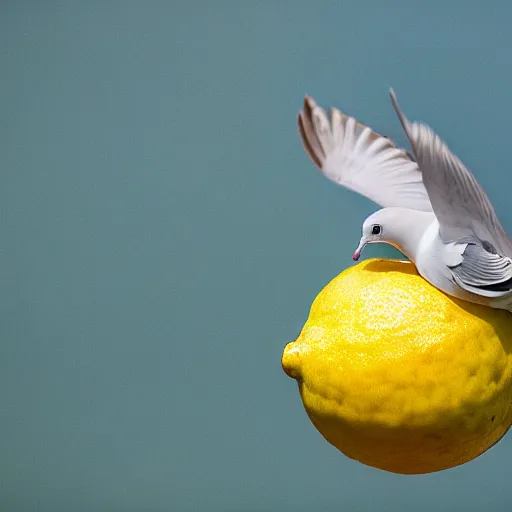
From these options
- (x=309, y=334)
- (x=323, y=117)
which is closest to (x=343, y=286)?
(x=309, y=334)

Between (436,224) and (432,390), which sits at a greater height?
(436,224)

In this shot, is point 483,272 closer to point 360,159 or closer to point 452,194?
point 452,194

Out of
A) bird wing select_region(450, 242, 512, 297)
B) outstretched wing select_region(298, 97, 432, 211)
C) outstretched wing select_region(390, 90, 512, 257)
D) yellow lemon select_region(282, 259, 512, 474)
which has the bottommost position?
yellow lemon select_region(282, 259, 512, 474)

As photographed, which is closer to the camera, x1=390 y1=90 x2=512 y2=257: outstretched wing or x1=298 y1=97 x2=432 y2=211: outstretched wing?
x1=390 y1=90 x2=512 y2=257: outstretched wing

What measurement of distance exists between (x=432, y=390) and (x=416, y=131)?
164mm

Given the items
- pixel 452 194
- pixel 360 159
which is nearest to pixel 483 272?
pixel 452 194

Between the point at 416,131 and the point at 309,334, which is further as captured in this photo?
the point at 309,334

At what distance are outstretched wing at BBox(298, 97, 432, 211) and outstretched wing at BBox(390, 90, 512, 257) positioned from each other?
0.29 feet

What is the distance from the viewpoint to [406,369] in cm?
58

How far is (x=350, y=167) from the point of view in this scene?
2.26 feet

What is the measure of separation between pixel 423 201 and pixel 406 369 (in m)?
→ 0.13

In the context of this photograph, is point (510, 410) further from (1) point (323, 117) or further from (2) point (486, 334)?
(1) point (323, 117)

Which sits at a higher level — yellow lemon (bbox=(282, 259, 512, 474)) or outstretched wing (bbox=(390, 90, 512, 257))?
outstretched wing (bbox=(390, 90, 512, 257))

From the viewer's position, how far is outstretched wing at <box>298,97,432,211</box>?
2.20 ft
